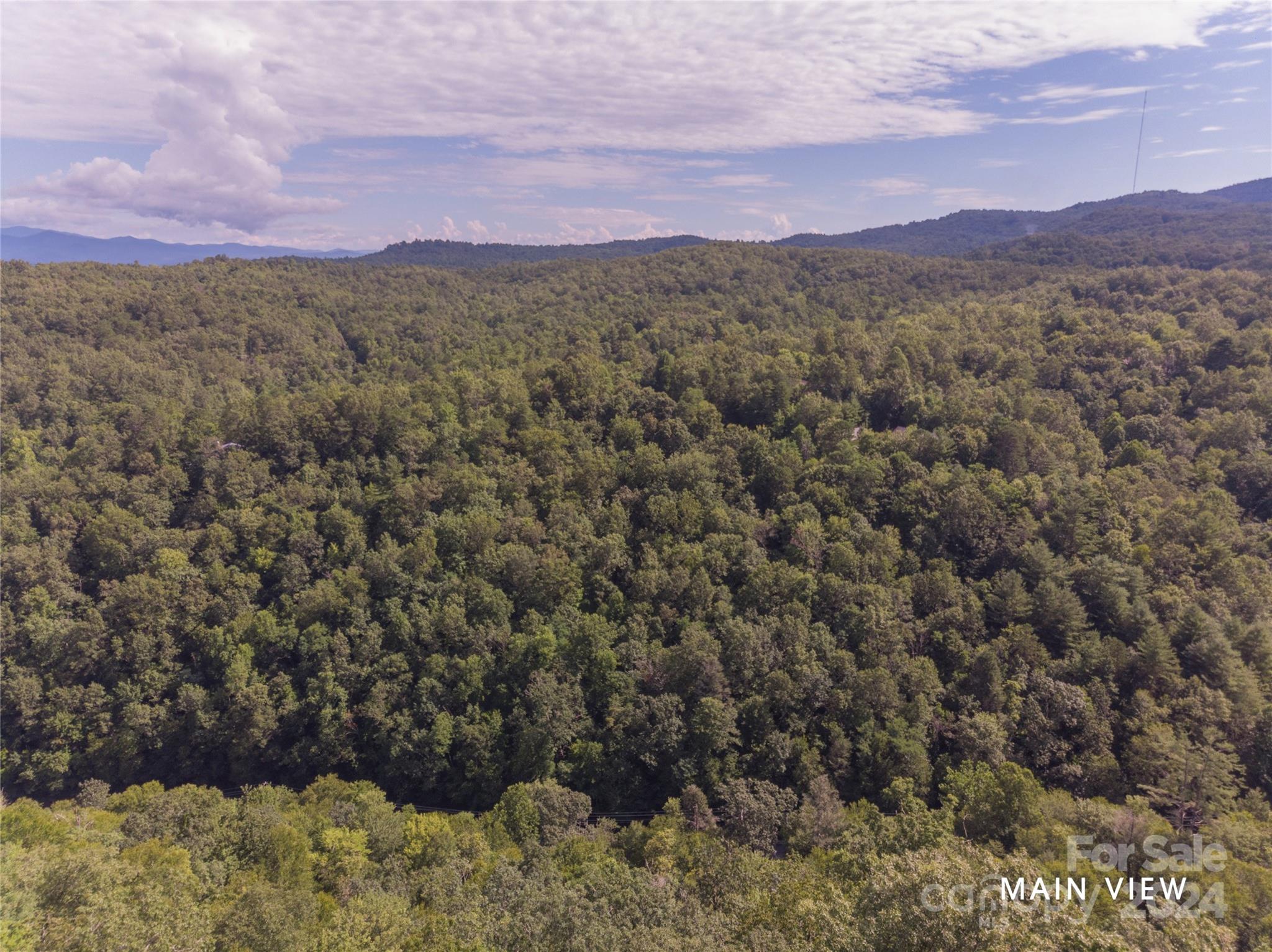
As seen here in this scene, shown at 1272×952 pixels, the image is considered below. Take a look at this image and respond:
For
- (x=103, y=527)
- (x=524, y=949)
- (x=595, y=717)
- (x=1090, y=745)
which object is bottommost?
(x=595, y=717)

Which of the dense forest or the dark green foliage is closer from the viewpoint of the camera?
the dense forest

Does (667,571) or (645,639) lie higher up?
(667,571)

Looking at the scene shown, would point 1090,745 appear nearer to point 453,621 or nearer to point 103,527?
point 453,621

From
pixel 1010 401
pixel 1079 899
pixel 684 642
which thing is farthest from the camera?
pixel 1010 401

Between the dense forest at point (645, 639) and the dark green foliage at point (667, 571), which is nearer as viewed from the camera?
the dense forest at point (645, 639)

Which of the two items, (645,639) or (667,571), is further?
(667,571)

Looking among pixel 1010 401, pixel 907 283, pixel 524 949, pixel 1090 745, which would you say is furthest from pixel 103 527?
pixel 907 283

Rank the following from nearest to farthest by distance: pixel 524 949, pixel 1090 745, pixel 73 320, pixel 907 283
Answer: pixel 524 949, pixel 1090 745, pixel 73 320, pixel 907 283

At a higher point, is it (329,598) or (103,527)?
(103,527)
